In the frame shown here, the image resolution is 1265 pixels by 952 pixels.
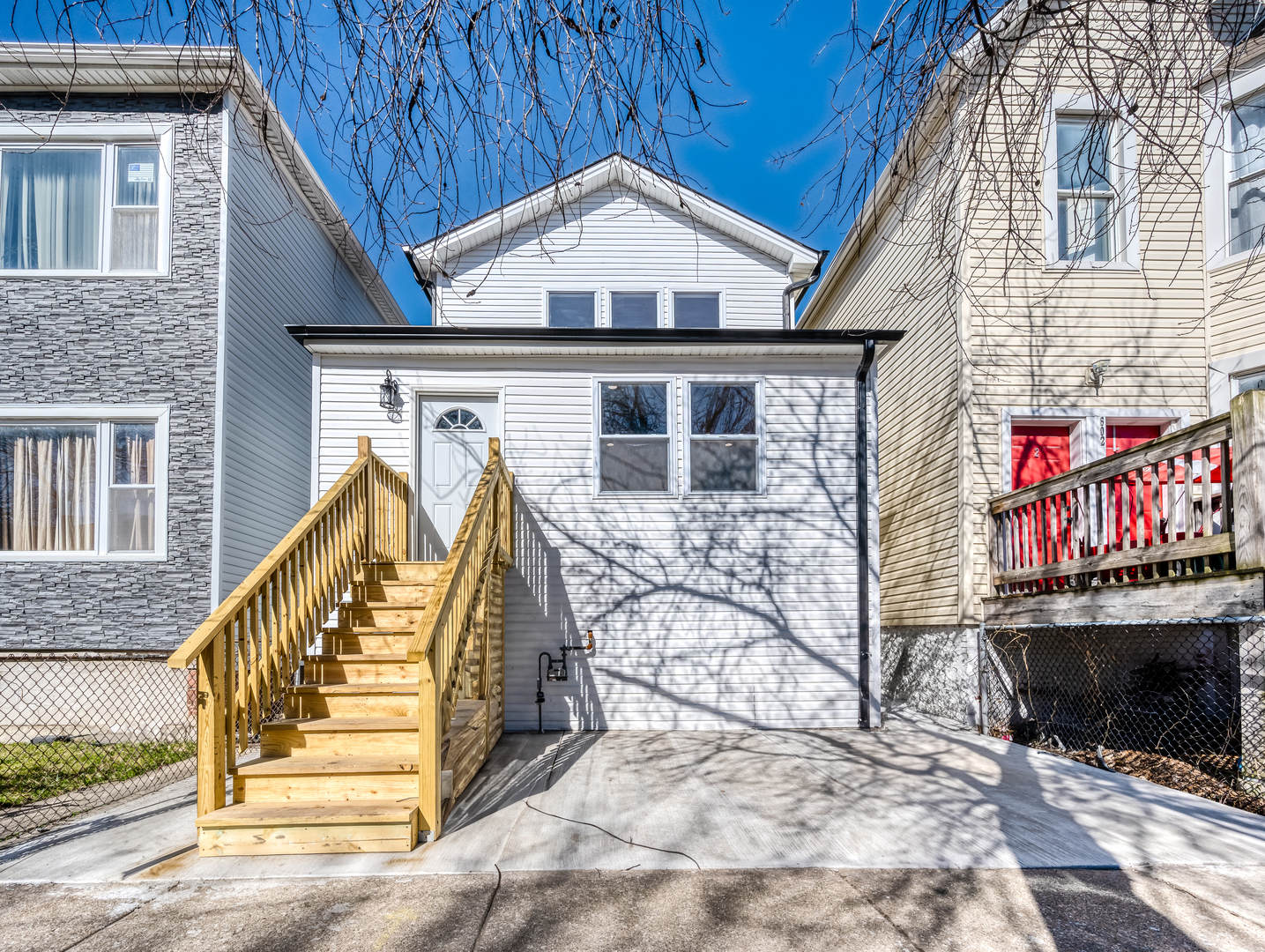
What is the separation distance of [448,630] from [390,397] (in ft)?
12.8

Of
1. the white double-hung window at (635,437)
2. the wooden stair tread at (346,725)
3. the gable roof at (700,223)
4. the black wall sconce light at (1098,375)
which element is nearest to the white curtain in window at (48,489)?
the gable roof at (700,223)

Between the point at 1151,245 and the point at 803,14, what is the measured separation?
7341 millimetres

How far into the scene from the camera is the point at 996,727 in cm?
768

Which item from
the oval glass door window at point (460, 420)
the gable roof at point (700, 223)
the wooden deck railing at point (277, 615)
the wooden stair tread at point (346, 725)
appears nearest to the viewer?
the wooden deck railing at point (277, 615)

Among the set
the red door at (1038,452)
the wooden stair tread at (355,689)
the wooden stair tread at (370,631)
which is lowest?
the wooden stair tread at (355,689)

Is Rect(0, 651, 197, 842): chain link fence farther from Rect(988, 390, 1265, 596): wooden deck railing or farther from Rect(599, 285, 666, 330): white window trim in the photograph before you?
Rect(988, 390, 1265, 596): wooden deck railing

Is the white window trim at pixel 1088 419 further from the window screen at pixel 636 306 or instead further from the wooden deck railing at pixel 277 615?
the wooden deck railing at pixel 277 615

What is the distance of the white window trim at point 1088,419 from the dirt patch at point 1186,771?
275 centimetres

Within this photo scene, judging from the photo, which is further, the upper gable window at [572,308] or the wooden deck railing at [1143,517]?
the upper gable window at [572,308]

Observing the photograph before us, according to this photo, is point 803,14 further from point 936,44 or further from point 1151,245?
point 1151,245

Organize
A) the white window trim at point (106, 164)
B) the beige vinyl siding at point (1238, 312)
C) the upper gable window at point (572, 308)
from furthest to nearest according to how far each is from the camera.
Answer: the upper gable window at point (572, 308)
the white window trim at point (106, 164)
the beige vinyl siding at point (1238, 312)

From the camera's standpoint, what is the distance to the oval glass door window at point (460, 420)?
26.7ft

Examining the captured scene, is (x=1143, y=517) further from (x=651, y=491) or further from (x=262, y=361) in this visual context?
(x=262, y=361)

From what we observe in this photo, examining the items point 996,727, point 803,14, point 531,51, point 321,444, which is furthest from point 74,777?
point 996,727
